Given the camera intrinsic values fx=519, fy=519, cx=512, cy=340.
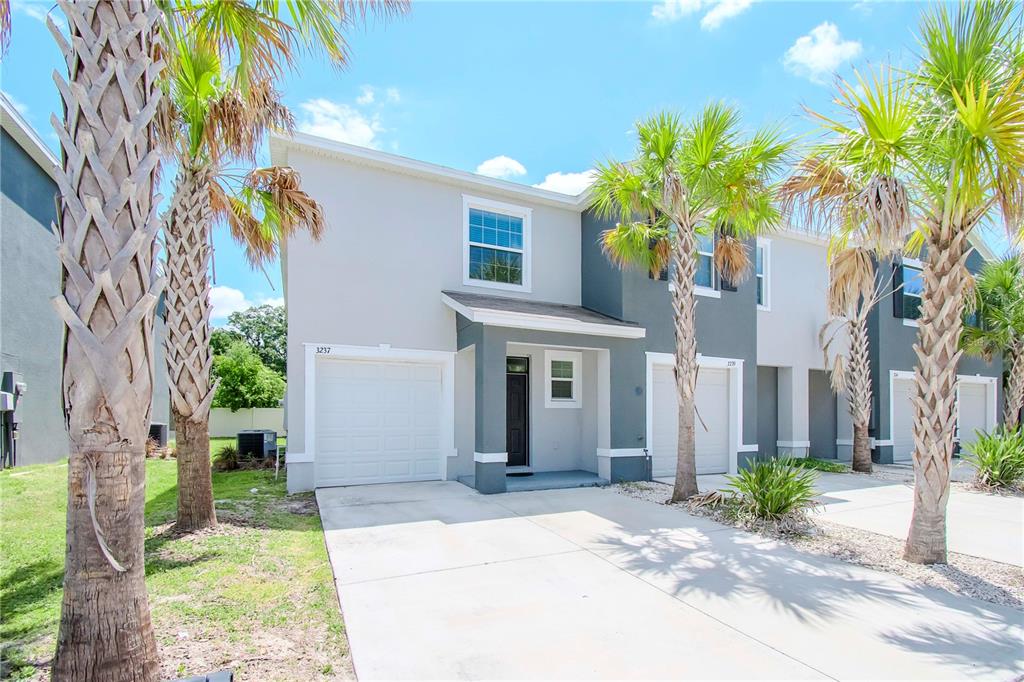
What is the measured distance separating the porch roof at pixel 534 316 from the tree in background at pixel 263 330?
3663cm

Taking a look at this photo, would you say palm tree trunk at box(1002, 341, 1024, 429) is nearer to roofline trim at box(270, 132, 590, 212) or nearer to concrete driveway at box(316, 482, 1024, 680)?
concrete driveway at box(316, 482, 1024, 680)

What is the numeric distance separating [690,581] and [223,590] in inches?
181

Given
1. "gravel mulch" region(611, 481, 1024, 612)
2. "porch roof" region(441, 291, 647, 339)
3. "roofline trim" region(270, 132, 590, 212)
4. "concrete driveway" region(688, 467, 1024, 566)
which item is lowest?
"concrete driveway" region(688, 467, 1024, 566)

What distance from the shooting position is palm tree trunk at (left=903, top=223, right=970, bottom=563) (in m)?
5.74

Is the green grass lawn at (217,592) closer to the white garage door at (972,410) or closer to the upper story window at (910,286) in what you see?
the upper story window at (910,286)

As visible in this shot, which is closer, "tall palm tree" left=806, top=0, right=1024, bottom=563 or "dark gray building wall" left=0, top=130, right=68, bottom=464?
"tall palm tree" left=806, top=0, right=1024, bottom=563

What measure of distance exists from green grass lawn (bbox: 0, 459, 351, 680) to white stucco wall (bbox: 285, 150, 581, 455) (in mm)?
3034

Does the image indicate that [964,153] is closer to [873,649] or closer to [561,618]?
[873,649]

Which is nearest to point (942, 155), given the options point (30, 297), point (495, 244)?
point (495, 244)

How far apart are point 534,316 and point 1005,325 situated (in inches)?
574

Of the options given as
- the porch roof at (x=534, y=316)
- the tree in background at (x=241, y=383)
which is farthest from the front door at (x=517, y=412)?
the tree in background at (x=241, y=383)

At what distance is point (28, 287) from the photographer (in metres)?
12.5

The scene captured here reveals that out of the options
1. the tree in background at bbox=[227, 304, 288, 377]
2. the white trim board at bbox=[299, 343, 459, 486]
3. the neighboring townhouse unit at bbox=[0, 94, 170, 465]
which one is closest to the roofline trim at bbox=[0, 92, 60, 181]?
the neighboring townhouse unit at bbox=[0, 94, 170, 465]

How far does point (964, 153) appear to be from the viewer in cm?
517
